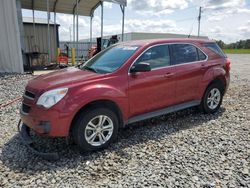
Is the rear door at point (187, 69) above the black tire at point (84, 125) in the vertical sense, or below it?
above

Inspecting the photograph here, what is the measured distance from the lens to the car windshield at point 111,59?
163 inches

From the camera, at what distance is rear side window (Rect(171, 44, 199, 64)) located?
4.76 metres

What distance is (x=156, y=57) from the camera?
4508mm

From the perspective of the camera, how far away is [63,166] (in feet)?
11.1

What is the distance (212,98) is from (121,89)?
2712mm

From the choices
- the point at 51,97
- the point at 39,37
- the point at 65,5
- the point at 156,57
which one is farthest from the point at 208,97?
the point at 39,37

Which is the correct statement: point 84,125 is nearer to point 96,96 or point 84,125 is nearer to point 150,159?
point 96,96

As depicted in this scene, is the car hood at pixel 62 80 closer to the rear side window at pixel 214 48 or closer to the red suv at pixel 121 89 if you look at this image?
the red suv at pixel 121 89

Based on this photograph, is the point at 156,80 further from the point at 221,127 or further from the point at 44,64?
the point at 44,64

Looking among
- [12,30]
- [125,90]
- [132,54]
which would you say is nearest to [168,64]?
[132,54]

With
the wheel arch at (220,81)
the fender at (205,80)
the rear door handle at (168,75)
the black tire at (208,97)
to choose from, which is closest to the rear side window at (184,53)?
the rear door handle at (168,75)

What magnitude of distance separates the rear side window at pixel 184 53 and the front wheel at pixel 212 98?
867 millimetres

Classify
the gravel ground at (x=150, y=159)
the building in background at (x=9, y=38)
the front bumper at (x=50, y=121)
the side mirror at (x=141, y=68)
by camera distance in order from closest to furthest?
the gravel ground at (x=150, y=159), the front bumper at (x=50, y=121), the side mirror at (x=141, y=68), the building in background at (x=9, y=38)

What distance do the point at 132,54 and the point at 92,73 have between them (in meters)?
0.82
